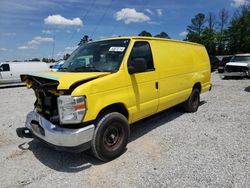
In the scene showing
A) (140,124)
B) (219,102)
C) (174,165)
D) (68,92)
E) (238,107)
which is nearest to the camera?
(68,92)

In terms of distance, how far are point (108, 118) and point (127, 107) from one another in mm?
528

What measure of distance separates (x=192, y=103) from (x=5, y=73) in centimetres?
1593

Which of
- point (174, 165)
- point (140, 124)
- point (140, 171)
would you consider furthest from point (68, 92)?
point (140, 124)

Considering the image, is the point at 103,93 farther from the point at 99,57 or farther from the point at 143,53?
the point at 143,53

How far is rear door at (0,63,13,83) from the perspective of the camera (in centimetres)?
1755

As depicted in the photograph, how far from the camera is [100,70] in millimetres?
4059

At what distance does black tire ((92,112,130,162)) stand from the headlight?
1.43 feet

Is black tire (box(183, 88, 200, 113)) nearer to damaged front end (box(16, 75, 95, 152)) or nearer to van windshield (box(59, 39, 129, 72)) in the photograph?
van windshield (box(59, 39, 129, 72))

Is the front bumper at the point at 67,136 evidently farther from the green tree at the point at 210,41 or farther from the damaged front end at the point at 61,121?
the green tree at the point at 210,41

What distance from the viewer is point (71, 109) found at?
3.32m

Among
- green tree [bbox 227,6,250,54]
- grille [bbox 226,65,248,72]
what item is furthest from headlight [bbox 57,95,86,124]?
green tree [bbox 227,6,250,54]

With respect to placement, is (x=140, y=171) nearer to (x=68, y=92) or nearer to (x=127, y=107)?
(x=127, y=107)

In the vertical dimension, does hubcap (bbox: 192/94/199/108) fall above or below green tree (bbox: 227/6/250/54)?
below

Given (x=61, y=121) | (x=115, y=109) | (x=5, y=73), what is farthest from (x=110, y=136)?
(x=5, y=73)
